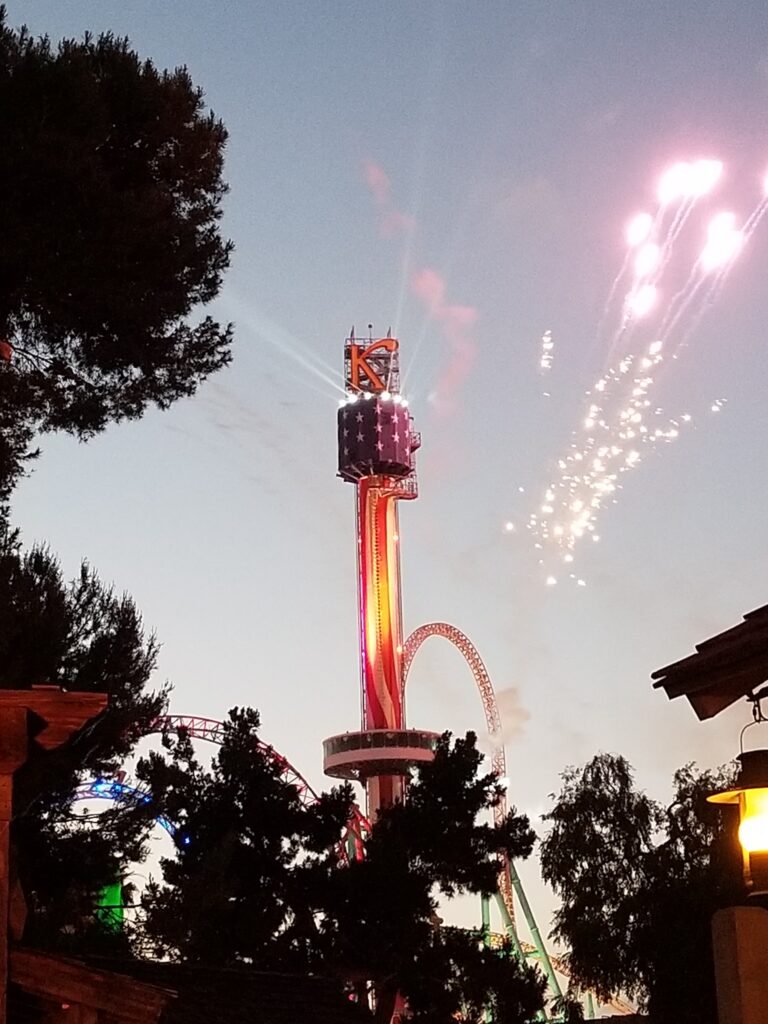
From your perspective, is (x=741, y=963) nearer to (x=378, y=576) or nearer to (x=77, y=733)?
(x=77, y=733)

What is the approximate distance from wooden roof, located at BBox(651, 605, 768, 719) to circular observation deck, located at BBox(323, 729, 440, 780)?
58276 mm

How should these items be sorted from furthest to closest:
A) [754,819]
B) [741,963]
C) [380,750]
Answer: [380,750]
[754,819]
[741,963]

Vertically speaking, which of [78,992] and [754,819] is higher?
[754,819]

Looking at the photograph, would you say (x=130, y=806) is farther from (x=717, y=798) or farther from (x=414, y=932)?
(x=717, y=798)

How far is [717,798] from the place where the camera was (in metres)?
5.31

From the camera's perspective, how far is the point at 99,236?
653 inches

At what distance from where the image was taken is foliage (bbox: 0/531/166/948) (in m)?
17.8

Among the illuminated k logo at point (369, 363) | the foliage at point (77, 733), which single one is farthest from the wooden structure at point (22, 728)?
the illuminated k logo at point (369, 363)

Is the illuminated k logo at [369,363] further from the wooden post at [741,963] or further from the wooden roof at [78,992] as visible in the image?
the wooden post at [741,963]

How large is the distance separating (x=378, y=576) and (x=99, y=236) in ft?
165

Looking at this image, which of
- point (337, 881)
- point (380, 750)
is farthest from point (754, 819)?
point (380, 750)

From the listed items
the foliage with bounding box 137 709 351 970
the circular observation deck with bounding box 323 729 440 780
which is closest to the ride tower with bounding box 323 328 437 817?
the circular observation deck with bounding box 323 729 440 780

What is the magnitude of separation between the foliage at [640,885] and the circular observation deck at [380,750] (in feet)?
110

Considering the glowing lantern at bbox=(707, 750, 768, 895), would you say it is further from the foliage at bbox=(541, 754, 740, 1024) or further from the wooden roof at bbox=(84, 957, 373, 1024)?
the foliage at bbox=(541, 754, 740, 1024)
